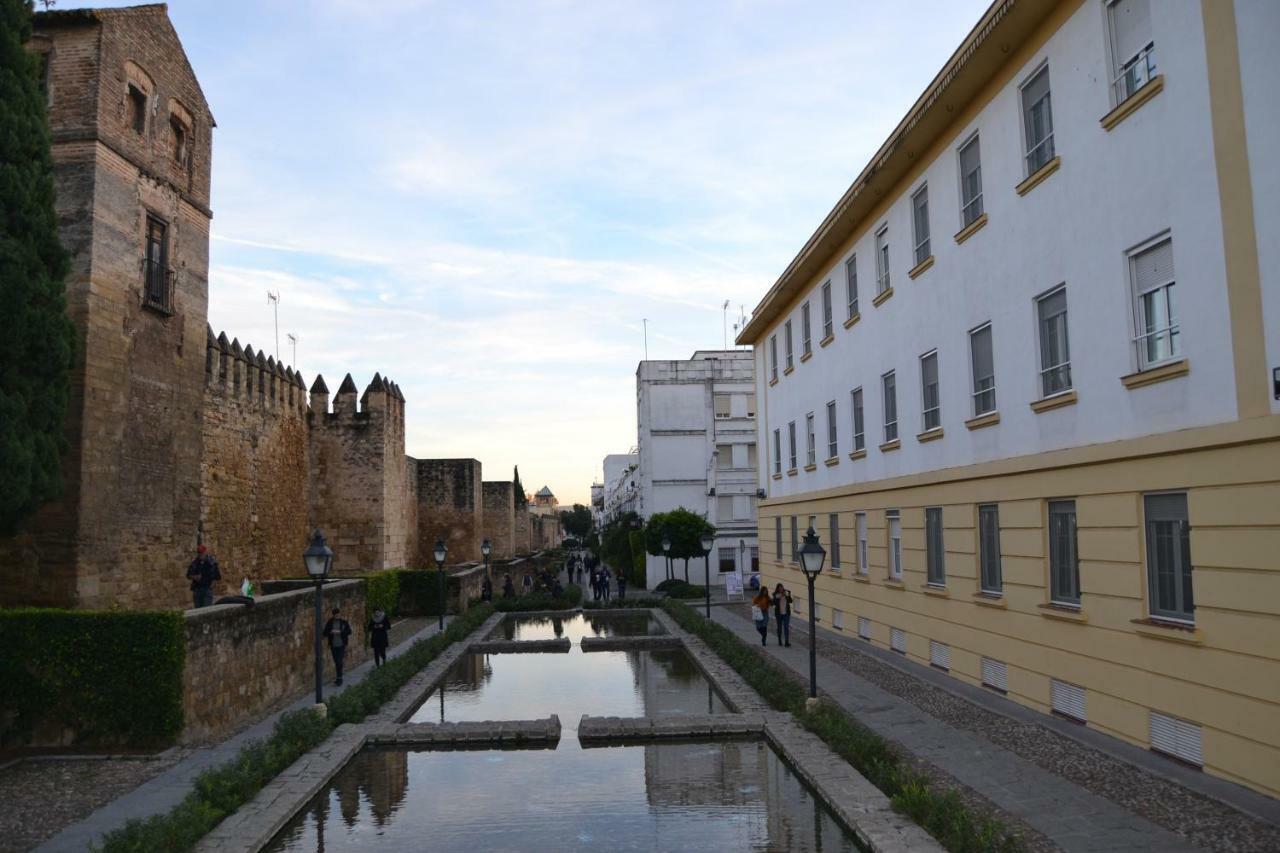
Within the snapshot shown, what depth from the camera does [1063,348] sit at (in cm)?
1220

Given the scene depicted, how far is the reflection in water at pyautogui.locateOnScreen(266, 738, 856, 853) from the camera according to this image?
820 cm

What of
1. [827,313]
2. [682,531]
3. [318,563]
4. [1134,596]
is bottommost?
[1134,596]

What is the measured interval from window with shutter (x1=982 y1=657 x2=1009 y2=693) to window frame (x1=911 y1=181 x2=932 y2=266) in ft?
23.0

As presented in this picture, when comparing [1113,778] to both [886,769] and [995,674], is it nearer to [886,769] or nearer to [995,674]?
[886,769]

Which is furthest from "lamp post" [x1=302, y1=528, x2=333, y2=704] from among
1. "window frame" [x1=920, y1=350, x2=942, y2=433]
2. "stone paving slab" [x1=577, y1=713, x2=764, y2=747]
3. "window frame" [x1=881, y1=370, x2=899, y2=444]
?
"window frame" [x1=881, y1=370, x2=899, y2=444]

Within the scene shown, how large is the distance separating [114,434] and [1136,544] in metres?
14.9

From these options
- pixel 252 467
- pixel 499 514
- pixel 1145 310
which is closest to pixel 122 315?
pixel 252 467

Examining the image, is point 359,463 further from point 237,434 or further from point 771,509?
point 771,509

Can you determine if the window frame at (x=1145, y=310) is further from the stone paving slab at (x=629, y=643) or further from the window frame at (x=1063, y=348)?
the stone paving slab at (x=629, y=643)

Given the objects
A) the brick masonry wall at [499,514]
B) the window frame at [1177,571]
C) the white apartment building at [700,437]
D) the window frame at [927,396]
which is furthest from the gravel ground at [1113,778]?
the brick masonry wall at [499,514]

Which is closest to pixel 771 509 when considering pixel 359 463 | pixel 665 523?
pixel 665 523

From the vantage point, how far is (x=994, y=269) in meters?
14.0

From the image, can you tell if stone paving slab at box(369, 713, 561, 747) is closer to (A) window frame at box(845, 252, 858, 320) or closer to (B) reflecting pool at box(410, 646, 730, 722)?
(B) reflecting pool at box(410, 646, 730, 722)

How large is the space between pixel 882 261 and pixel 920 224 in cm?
235
